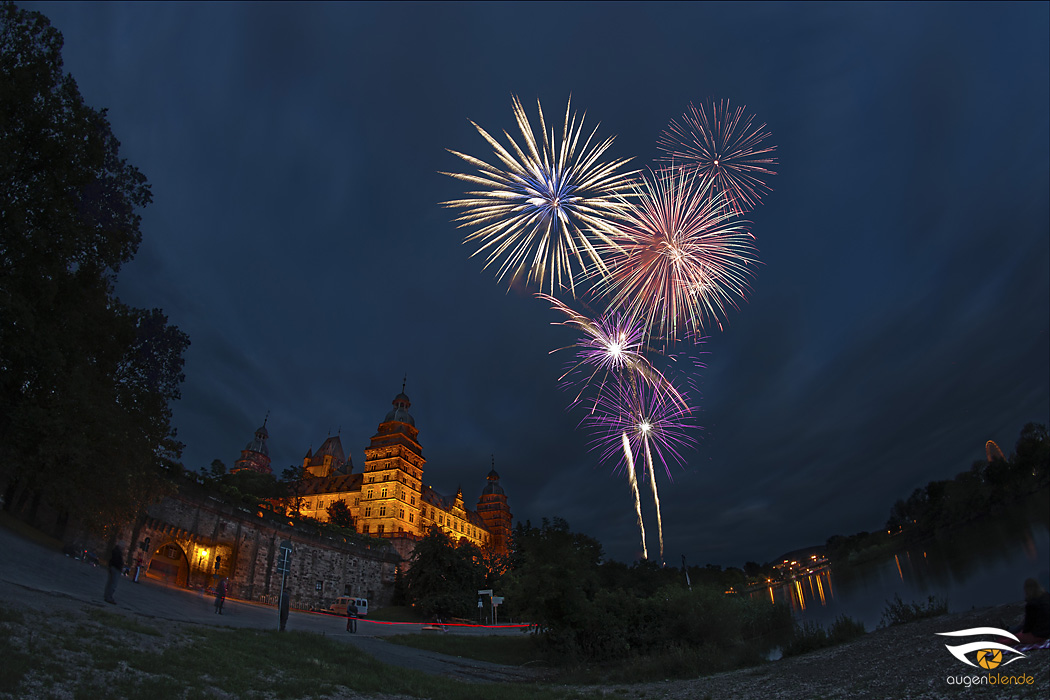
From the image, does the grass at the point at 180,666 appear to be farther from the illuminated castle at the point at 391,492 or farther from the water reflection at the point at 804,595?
the illuminated castle at the point at 391,492

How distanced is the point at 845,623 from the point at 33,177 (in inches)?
1435

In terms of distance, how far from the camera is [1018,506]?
7419 cm

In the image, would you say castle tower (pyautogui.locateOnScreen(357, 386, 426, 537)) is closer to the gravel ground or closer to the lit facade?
the lit facade

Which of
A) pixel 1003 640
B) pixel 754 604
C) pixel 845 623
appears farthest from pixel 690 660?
pixel 754 604

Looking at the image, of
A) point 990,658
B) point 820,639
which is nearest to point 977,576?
point 820,639

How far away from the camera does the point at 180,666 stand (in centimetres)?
993

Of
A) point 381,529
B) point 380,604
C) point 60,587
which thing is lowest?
point 380,604

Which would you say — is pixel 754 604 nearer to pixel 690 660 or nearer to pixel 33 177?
pixel 690 660

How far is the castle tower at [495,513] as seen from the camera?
127 meters

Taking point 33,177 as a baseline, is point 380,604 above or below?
below

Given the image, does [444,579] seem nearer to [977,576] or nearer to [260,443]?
[977,576]

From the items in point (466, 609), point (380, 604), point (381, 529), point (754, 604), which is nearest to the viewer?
point (754, 604)

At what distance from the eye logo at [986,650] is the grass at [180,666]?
341 inches

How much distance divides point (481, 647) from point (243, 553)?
23218 mm
